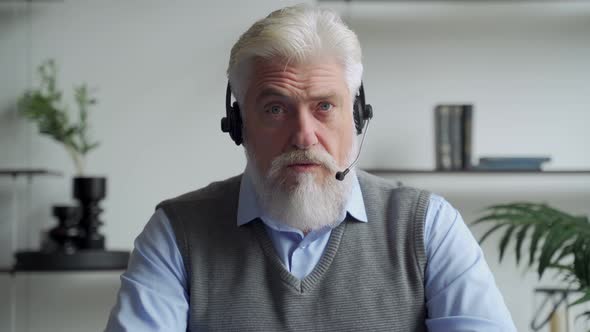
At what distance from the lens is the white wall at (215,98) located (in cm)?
337

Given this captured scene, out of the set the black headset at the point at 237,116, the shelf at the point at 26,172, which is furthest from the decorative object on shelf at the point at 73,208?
the black headset at the point at 237,116

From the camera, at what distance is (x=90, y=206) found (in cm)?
321

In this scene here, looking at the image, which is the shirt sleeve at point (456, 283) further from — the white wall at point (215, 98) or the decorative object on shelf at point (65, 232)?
the decorative object on shelf at point (65, 232)

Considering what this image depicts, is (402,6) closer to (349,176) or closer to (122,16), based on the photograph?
(122,16)

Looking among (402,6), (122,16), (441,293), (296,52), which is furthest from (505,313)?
(122,16)

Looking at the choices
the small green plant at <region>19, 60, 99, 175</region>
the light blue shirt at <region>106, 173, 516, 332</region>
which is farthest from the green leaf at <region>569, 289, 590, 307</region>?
the small green plant at <region>19, 60, 99, 175</region>

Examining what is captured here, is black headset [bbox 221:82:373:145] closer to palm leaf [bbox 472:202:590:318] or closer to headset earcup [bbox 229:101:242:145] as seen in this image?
headset earcup [bbox 229:101:242:145]

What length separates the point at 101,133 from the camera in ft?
11.3

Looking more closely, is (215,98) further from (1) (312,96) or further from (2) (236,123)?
(1) (312,96)

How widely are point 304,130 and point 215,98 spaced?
77.7 inches

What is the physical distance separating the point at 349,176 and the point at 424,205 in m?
0.15

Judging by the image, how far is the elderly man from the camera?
151cm

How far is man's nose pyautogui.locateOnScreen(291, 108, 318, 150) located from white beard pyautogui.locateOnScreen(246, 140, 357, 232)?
2 cm

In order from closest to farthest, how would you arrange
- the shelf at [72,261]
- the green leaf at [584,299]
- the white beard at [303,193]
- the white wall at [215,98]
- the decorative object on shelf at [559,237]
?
the white beard at [303,193], the green leaf at [584,299], the decorative object on shelf at [559,237], the shelf at [72,261], the white wall at [215,98]
